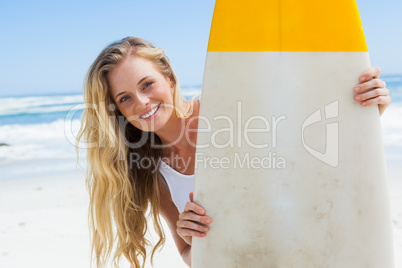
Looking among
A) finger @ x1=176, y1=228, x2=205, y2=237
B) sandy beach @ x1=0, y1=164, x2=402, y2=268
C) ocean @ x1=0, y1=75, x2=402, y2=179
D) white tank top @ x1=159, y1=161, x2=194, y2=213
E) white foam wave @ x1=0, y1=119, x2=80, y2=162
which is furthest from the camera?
white foam wave @ x1=0, y1=119, x2=80, y2=162

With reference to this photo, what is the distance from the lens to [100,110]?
195cm

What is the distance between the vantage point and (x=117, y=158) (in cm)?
205

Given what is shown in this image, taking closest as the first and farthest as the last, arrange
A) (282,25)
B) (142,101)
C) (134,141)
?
(282,25), (142,101), (134,141)

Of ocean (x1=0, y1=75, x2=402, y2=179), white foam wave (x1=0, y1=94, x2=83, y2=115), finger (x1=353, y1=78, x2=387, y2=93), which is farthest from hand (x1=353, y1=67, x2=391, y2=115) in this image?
white foam wave (x1=0, y1=94, x2=83, y2=115)

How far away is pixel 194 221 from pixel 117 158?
0.66 m

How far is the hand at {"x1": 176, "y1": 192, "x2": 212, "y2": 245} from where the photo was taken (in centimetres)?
151

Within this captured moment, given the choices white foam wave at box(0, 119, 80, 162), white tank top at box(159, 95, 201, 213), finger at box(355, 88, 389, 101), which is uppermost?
white foam wave at box(0, 119, 80, 162)

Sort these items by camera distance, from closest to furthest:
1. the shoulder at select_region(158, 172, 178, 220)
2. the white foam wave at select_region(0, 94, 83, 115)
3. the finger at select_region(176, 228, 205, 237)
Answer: the finger at select_region(176, 228, 205, 237)
the shoulder at select_region(158, 172, 178, 220)
the white foam wave at select_region(0, 94, 83, 115)

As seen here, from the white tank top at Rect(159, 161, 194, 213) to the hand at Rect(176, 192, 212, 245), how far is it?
1.66 feet

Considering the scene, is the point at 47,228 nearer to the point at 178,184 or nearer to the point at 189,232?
the point at 178,184

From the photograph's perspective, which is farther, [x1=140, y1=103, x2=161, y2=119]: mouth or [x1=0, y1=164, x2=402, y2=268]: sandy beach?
[x1=0, y1=164, x2=402, y2=268]: sandy beach

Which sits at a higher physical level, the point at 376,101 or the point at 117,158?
the point at 376,101

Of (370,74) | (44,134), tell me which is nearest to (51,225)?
(370,74)

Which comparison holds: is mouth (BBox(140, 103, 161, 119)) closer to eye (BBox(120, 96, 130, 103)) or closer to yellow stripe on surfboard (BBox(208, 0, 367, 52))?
eye (BBox(120, 96, 130, 103))
